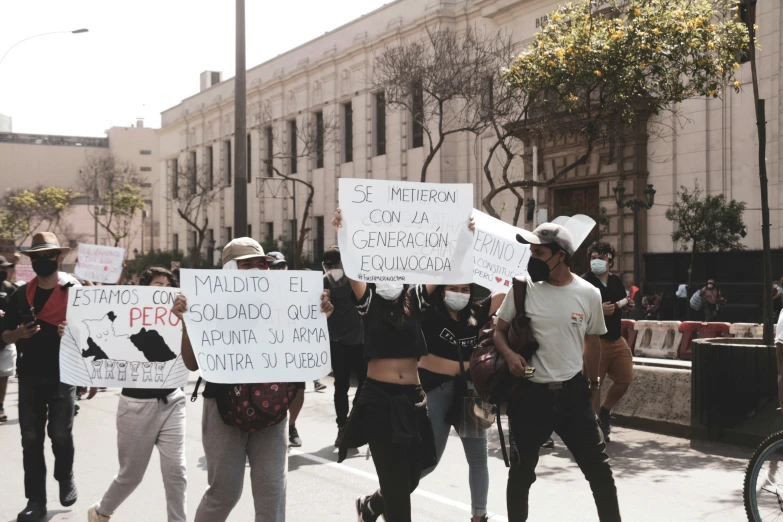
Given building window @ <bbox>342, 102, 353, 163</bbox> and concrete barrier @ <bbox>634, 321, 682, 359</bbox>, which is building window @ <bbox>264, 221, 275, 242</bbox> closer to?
building window @ <bbox>342, 102, 353, 163</bbox>

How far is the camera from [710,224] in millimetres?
23156

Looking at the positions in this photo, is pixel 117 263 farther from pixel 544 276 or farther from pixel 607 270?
pixel 544 276

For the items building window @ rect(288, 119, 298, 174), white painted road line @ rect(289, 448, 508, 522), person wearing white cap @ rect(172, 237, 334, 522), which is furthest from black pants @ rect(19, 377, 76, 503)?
building window @ rect(288, 119, 298, 174)

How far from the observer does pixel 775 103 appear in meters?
23.2

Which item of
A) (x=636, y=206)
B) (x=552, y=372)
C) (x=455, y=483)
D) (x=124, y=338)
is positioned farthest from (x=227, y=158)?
(x=552, y=372)

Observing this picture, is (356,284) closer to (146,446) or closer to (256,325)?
(256,325)

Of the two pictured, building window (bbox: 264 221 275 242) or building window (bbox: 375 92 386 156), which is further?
building window (bbox: 264 221 275 242)

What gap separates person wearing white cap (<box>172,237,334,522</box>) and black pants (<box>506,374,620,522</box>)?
1259 mm

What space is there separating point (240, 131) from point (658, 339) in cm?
803

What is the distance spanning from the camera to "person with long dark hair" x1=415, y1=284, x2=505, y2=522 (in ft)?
18.7

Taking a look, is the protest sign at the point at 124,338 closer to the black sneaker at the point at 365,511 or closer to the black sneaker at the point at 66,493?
the black sneaker at the point at 365,511

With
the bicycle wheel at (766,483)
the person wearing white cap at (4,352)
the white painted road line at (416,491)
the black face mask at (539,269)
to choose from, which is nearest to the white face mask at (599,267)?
the white painted road line at (416,491)

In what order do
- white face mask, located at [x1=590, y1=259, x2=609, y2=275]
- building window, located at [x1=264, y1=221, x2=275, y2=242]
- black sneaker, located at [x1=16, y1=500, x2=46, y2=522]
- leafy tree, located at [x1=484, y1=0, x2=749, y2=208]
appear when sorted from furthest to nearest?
building window, located at [x1=264, y1=221, x2=275, y2=242] → leafy tree, located at [x1=484, y1=0, x2=749, y2=208] → white face mask, located at [x1=590, y1=259, x2=609, y2=275] → black sneaker, located at [x1=16, y1=500, x2=46, y2=522]

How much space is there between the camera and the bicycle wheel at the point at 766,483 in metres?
5.38
